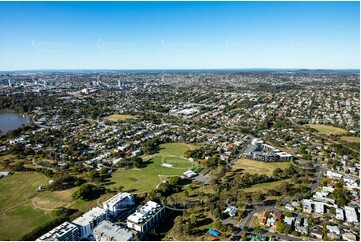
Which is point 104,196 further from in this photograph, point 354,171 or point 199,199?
point 354,171

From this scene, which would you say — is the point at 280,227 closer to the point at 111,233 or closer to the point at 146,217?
the point at 146,217

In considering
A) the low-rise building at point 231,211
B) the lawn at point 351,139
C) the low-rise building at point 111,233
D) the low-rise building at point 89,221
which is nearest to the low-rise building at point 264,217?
the low-rise building at point 231,211

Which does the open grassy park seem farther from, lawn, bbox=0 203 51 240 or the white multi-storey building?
the white multi-storey building

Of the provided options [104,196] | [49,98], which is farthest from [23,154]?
[49,98]

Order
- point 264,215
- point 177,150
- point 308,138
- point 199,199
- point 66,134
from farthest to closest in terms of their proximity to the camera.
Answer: point 66,134 < point 308,138 < point 177,150 < point 199,199 < point 264,215

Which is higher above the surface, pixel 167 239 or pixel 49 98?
pixel 49 98

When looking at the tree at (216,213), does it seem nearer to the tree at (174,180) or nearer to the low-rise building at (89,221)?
the tree at (174,180)
